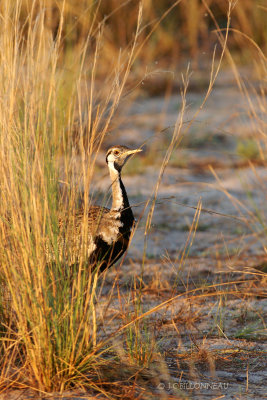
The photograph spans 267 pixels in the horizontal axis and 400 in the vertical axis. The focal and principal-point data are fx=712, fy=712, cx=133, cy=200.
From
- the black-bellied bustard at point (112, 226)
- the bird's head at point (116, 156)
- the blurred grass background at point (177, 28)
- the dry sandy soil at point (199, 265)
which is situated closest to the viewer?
the dry sandy soil at point (199, 265)

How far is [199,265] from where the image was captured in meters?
4.43

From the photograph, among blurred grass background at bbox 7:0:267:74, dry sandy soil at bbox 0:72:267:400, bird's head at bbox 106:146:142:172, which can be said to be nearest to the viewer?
dry sandy soil at bbox 0:72:267:400

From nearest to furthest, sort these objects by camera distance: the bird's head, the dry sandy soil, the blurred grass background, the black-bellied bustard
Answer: the dry sandy soil → the black-bellied bustard → the bird's head → the blurred grass background

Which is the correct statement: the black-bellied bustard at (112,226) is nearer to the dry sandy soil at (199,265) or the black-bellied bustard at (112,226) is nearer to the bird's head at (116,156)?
the bird's head at (116,156)

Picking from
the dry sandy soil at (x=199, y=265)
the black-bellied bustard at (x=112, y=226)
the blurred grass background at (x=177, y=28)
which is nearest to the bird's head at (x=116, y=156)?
the black-bellied bustard at (x=112, y=226)

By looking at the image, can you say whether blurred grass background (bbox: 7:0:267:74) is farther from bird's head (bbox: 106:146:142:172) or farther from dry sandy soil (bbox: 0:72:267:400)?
bird's head (bbox: 106:146:142:172)

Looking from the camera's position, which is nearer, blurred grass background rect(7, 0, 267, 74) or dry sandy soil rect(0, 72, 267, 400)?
dry sandy soil rect(0, 72, 267, 400)

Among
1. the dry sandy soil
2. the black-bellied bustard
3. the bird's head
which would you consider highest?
the bird's head

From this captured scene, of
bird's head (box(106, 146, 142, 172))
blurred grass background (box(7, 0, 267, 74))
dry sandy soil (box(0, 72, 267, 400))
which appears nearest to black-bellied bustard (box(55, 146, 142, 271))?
bird's head (box(106, 146, 142, 172))

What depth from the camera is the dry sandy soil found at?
280cm

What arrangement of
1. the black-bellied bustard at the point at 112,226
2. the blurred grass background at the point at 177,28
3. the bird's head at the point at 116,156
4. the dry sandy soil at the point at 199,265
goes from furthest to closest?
the blurred grass background at the point at 177,28
the bird's head at the point at 116,156
the black-bellied bustard at the point at 112,226
the dry sandy soil at the point at 199,265

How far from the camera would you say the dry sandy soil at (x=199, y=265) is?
280cm

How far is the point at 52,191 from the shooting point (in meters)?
2.65

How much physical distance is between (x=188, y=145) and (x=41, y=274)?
4.59 metres
